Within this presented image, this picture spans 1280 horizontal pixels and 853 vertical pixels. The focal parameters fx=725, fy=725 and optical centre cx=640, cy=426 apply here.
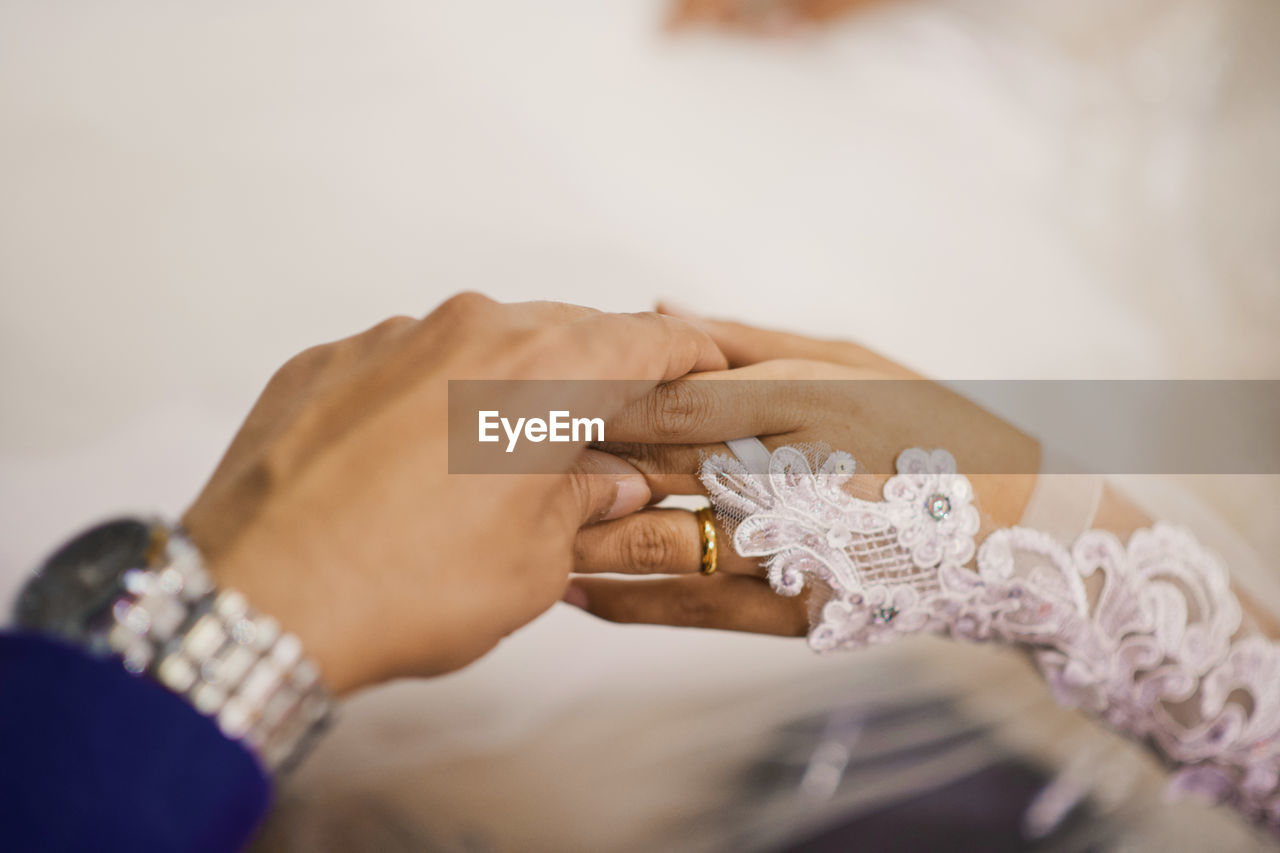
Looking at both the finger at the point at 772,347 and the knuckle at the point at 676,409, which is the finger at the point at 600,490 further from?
the finger at the point at 772,347

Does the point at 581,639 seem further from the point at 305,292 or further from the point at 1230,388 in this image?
the point at 1230,388

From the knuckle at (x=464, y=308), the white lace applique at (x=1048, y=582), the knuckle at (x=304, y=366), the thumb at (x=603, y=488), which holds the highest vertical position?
the knuckle at (x=464, y=308)

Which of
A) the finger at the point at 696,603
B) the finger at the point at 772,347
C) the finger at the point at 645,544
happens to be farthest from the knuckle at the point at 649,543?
the finger at the point at 772,347

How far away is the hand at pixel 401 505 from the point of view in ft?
1.68

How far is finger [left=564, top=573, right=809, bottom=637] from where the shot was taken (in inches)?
34.8

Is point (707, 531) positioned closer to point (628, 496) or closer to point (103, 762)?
point (628, 496)

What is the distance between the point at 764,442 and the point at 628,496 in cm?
17

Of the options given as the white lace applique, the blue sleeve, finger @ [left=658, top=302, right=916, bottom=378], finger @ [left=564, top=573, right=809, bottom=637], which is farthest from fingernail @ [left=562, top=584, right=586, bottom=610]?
the blue sleeve

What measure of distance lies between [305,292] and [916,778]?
46.2 inches

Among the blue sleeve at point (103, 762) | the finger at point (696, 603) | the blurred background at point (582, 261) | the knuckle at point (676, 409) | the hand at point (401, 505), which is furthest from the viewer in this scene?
the blurred background at point (582, 261)

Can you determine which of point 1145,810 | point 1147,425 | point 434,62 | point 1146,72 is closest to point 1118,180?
point 1146,72

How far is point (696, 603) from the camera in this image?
0.90 metres

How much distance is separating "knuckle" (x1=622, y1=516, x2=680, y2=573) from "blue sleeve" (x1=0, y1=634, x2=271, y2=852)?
0.45m

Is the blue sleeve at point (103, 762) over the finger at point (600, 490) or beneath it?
beneath
